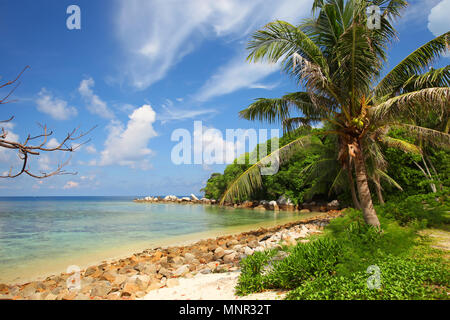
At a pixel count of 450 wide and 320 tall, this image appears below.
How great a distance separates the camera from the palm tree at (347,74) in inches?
282

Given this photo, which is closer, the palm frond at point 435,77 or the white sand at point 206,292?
the white sand at point 206,292

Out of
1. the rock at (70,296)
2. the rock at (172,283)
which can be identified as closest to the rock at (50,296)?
the rock at (70,296)

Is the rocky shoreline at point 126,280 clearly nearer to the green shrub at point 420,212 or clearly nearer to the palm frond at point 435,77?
the green shrub at point 420,212

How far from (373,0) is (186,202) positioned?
2296 inches

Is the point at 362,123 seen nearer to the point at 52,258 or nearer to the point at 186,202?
the point at 52,258

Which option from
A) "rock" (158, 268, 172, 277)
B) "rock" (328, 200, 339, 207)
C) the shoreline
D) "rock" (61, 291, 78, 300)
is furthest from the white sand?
"rock" (328, 200, 339, 207)

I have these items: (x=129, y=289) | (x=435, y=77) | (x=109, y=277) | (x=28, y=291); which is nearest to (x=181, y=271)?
(x=109, y=277)

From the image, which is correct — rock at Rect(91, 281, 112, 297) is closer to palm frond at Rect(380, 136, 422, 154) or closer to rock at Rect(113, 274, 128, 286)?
rock at Rect(113, 274, 128, 286)

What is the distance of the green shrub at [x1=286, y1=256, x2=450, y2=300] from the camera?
305cm

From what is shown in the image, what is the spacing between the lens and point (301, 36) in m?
7.59

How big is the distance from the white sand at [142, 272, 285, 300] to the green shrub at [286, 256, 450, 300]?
0.54 m

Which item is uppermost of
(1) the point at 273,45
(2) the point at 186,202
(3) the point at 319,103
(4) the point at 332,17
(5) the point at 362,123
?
(4) the point at 332,17

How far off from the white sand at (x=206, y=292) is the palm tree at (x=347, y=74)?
3.03 meters
